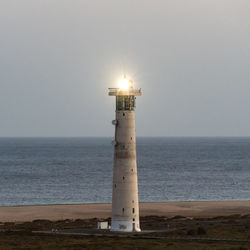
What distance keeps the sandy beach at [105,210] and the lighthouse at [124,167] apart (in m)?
21.4

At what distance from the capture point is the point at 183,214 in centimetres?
8000

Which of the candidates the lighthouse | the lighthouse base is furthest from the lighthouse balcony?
the lighthouse base

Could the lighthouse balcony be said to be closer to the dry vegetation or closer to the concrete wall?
the concrete wall

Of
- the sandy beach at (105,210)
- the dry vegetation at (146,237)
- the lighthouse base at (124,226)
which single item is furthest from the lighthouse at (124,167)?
the sandy beach at (105,210)

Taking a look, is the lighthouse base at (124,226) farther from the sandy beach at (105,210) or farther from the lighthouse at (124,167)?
the sandy beach at (105,210)

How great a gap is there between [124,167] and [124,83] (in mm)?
6576

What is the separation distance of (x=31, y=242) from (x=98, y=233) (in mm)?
5892

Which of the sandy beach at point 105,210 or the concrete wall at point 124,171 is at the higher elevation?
the concrete wall at point 124,171

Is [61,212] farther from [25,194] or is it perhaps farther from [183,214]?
[25,194]

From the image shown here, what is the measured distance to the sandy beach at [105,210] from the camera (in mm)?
79131

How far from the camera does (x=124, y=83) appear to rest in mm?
57250

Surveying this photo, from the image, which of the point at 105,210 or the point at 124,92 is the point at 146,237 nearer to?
the point at 124,92

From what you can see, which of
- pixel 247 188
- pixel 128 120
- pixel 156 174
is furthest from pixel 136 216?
pixel 156 174

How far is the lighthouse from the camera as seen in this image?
55656mm
